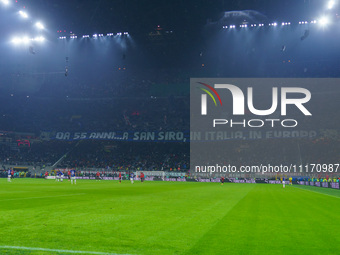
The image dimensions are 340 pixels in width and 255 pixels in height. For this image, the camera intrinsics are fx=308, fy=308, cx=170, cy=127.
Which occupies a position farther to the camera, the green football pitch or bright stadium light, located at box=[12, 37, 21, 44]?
bright stadium light, located at box=[12, 37, 21, 44]

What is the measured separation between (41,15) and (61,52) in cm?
2023

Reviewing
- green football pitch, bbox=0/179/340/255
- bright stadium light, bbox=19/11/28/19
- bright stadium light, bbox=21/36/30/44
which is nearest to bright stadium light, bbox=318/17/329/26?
green football pitch, bbox=0/179/340/255

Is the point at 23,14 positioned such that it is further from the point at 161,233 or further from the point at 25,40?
the point at 161,233

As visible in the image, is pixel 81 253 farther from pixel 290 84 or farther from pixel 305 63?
pixel 305 63

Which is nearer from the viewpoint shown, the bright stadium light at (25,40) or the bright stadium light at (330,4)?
the bright stadium light at (330,4)

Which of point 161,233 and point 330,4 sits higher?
point 330,4

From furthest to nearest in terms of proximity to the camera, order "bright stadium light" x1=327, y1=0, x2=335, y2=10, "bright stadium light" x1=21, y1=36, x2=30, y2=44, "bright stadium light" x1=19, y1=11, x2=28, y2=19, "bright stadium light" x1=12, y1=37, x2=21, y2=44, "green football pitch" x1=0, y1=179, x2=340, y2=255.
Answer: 1. "bright stadium light" x1=21, y1=36, x2=30, y2=44
2. "bright stadium light" x1=12, y1=37, x2=21, y2=44
3. "bright stadium light" x1=19, y1=11, x2=28, y2=19
4. "bright stadium light" x1=327, y1=0, x2=335, y2=10
5. "green football pitch" x1=0, y1=179, x2=340, y2=255

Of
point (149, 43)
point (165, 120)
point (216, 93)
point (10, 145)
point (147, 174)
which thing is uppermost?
point (149, 43)

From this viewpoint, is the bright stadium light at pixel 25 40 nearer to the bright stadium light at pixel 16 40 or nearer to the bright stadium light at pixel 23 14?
the bright stadium light at pixel 16 40

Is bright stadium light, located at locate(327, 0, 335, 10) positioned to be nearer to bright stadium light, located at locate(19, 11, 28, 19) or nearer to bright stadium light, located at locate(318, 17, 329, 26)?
bright stadium light, located at locate(318, 17, 329, 26)

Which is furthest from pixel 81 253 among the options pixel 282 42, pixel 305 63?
pixel 305 63

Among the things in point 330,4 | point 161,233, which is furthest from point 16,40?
point 161,233

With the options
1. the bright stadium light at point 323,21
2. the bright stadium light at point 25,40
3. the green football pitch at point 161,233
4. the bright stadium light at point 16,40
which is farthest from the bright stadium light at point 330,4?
the bright stadium light at point 16,40

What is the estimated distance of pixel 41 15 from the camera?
50.0 metres
